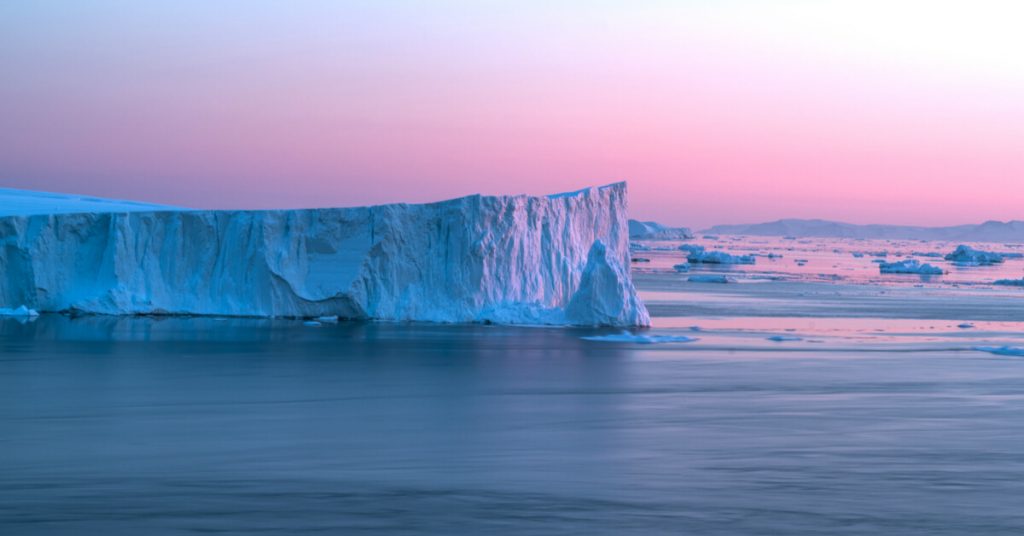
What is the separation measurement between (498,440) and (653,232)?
9585cm

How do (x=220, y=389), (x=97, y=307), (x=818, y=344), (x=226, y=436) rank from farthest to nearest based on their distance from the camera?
(x=97, y=307) < (x=818, y=344) < (x=220, y=389) < (x=226, y=436)

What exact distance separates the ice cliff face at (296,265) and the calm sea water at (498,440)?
12.4ft

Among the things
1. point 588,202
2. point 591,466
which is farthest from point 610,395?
point 588,202

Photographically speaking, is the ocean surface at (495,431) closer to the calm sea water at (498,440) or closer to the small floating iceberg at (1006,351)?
the calm sea water at (498,440)

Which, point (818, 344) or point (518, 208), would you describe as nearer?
point (818, 344)

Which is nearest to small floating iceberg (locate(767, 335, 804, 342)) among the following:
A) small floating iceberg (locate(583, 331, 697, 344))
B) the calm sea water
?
small floating iceberg (locate(583, 331, 697, 344))

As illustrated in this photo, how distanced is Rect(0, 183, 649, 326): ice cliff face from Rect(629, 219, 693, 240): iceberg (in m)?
76.3

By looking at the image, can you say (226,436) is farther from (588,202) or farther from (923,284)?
(923,284)

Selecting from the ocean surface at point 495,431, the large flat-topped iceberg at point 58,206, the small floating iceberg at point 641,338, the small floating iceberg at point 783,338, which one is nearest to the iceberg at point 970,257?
the ocean surface at point 495,431

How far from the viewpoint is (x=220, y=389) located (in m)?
13.2

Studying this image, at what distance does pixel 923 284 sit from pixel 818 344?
23.3 metres

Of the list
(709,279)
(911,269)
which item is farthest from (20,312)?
(911,269)

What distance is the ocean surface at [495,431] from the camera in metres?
7.59

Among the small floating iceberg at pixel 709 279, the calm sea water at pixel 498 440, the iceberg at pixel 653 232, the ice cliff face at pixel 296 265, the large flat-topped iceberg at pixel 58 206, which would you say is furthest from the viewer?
the iceberg at pixel 653 232
